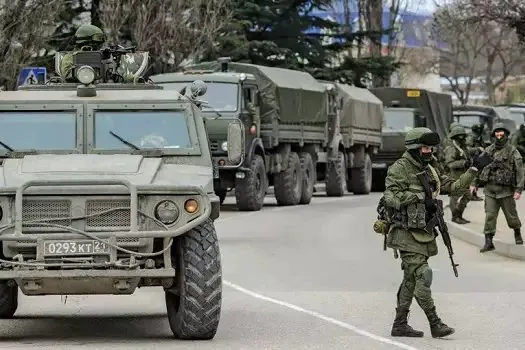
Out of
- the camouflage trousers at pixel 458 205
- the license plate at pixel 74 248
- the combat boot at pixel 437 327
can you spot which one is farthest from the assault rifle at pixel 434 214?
the camouflage trousers at pixel 458 205

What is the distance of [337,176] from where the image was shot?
38156 mm

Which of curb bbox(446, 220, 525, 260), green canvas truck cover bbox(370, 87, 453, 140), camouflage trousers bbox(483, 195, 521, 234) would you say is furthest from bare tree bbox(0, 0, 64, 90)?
green canvas truck cover bbox(370, 87, 453, 140)

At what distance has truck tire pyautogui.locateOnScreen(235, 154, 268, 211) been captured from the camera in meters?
29.7

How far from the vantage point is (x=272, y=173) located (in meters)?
32.6

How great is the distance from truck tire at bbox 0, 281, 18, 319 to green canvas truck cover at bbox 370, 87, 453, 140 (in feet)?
114

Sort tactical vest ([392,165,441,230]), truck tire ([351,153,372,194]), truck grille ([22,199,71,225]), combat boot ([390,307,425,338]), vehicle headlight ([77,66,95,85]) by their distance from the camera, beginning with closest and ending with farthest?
truck grille ([22,199,71,225]) < tactical vest ([392,165,441,230]) < combat boot ([390,307,425,338]) < vehicle headlight ([77,66,95,85]) < truck tire ([351,153,372,194])

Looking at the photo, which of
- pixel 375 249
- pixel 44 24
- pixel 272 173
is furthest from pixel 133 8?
pixel 375 249

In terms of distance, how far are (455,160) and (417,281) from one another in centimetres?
1340

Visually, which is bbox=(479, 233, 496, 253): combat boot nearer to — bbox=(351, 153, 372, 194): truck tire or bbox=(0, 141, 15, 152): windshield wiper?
bbox=(0, 141, 15, 152): windshield wiper

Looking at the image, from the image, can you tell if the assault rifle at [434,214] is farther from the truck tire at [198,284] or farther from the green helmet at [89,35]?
the green helmet at [89,35]

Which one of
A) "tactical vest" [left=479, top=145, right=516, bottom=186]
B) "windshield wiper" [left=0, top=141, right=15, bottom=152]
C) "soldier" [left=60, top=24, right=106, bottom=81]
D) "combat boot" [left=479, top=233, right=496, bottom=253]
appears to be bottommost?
"combat boot" [left=479, top=233, right=496, bottom=253]

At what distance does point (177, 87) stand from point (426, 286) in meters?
17.3

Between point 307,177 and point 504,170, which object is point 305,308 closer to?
point 504,170

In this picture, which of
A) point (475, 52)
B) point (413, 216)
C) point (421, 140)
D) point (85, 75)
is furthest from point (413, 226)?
point (475, 52)
